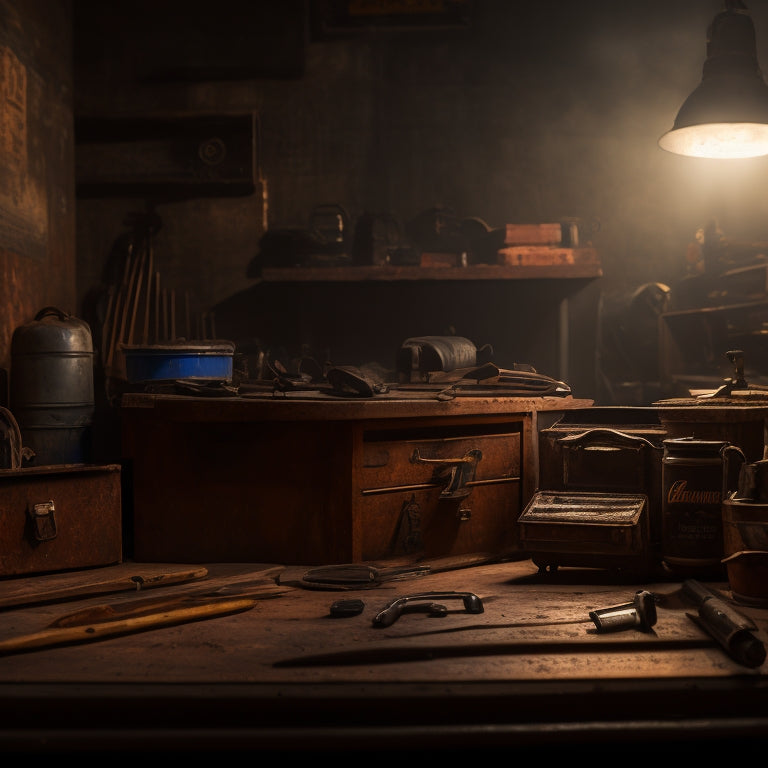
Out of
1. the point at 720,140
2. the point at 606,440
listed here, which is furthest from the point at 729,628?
the point at 720,140

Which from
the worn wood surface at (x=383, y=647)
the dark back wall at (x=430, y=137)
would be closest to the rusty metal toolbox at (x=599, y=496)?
the worn wood surface at (x=383, y=647)

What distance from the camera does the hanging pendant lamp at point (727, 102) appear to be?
4.07m

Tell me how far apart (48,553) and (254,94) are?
360 centimetres

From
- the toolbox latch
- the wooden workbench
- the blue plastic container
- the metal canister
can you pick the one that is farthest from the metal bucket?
the metal canister

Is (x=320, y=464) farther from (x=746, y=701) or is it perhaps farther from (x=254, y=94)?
(x=254, y=94)

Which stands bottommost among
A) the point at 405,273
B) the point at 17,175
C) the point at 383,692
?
the point at 383,692

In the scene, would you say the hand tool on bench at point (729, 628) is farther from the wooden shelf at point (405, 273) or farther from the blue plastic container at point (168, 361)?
the wooden shelf at point (405, 273)

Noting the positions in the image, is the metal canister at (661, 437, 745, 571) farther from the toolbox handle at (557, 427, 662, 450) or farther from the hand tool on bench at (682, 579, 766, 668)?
the hand tool on bench at (682, 579, 766, 668)

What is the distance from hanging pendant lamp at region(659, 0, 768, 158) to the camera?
407 cm

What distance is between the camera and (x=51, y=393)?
409cm

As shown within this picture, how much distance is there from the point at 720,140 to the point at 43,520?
3.82 meters

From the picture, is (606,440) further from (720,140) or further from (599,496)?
(720,140)

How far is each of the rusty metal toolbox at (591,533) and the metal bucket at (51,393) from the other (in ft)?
7.52

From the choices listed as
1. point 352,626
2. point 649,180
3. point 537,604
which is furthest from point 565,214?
point 352,626
